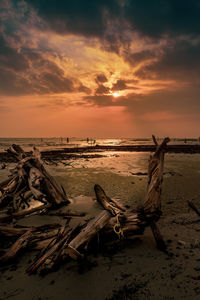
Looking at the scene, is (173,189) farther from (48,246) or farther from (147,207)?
(48,246)

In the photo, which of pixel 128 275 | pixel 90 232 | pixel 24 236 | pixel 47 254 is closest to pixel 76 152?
pixel 24 236

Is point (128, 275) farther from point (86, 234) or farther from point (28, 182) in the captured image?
point (28, 182)

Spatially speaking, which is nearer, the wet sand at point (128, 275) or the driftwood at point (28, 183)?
the wet sand at point (128, 275)

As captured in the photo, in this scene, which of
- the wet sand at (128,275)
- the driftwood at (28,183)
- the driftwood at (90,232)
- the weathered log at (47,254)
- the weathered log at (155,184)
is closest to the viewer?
the wet sand at (128,275)

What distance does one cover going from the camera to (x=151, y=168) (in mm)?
5473

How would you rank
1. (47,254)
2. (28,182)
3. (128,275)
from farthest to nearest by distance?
1. (28,182)
2. (47,254)
3. (128,275)

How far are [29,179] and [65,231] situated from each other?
10.2 feet

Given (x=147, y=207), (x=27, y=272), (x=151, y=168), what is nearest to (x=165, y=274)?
(x=147, y=207)

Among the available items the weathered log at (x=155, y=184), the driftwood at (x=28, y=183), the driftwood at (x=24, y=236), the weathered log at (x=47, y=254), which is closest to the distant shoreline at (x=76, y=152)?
the driftwood at (x=28, y=183)

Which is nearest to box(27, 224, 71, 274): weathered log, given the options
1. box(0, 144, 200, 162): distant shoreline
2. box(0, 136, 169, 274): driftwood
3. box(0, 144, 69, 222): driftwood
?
box(0, 136, 169, 274): driftwood

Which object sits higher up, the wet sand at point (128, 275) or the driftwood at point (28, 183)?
the driftwood at point (28, 183)

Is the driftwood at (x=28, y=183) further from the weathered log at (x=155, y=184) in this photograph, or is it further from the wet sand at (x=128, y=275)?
the weathered log at (x=155, y=184)

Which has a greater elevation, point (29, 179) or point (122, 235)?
point (29, 179)

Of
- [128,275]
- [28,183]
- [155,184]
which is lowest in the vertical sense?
[128,275]
